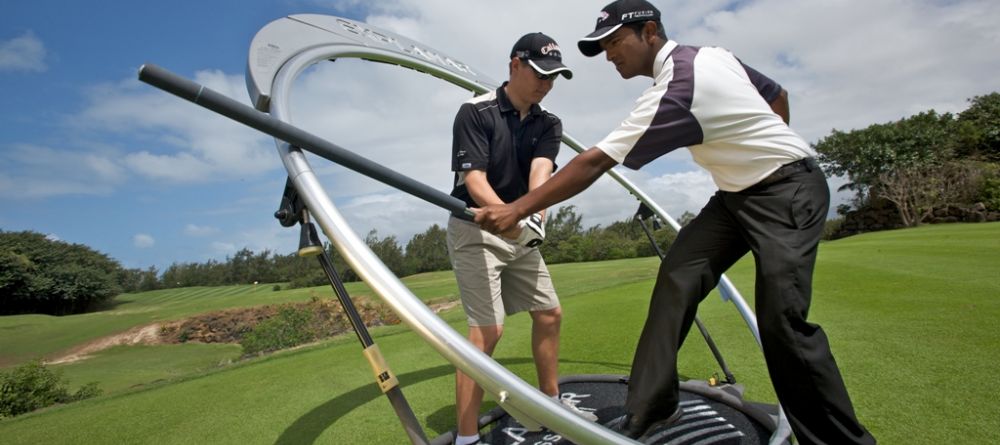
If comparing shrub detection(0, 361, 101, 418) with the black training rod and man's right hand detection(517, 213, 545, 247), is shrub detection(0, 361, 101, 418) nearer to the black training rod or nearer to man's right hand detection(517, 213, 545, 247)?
the black training rod

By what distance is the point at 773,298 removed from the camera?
6.52ft

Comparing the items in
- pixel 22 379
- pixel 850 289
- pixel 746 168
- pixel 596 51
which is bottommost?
pixel 850 289

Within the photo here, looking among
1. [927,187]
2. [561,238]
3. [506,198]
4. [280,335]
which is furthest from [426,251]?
[927,187]

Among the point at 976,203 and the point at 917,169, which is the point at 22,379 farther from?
the point at 917,169

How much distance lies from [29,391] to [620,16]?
6738 millimetres

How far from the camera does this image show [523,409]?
145 cm

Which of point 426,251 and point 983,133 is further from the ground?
point 983,133

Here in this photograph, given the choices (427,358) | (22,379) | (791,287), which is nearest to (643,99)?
(791,287)

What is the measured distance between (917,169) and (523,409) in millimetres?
39475

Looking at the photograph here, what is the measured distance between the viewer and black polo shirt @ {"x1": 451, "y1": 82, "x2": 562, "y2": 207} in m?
2.95

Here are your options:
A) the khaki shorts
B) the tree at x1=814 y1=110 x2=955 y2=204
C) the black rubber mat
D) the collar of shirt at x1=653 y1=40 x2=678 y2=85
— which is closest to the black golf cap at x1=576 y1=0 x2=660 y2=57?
the collar of shirt at x1=653 y1=40 x2=678 y2=85

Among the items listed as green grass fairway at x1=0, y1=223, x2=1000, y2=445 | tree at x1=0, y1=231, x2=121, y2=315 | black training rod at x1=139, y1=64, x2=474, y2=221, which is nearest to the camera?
black training rod at x1=139, y1=64, x2=474, y2=221

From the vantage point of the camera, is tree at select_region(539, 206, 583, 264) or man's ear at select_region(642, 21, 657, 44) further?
tree at select_region(539, 206, 583, 264)

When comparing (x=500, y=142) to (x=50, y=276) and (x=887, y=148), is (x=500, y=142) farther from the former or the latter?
(x=887, y=148)
